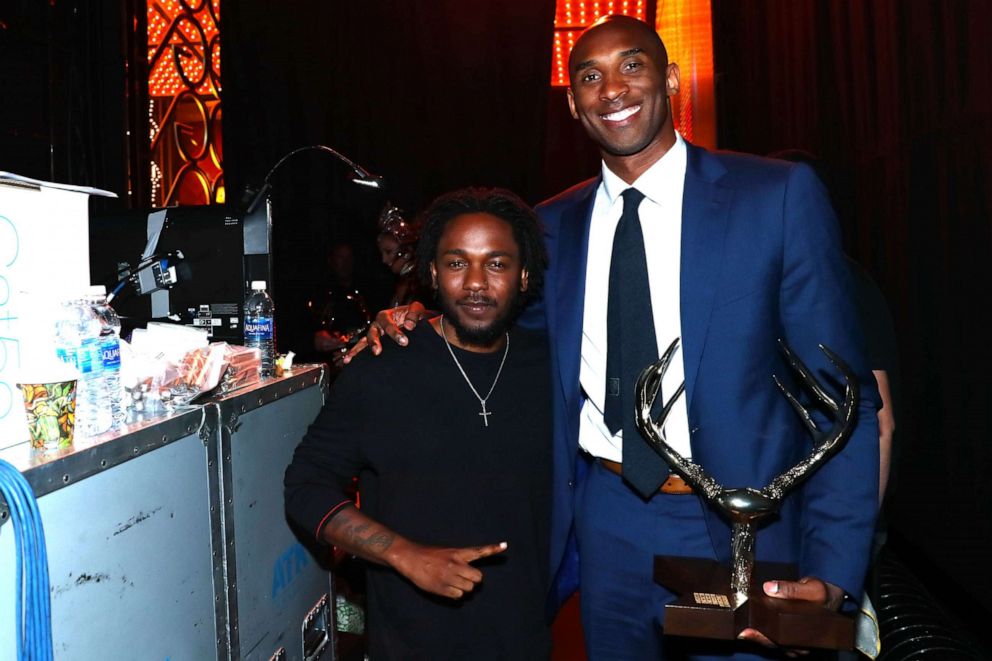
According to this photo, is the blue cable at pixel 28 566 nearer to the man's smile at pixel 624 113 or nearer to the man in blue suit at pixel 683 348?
the man in blue suit at pixel 683 348

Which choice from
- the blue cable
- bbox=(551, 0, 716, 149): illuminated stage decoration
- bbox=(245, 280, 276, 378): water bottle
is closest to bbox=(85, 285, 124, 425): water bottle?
the blue cable

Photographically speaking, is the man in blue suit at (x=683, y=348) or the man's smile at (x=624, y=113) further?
the man's smile at (x=624, y=113)

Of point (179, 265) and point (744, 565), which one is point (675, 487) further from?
point (179, 265)

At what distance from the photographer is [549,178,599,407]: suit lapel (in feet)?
5.29

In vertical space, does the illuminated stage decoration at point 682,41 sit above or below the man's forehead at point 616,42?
above

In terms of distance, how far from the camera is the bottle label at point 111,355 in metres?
1.42

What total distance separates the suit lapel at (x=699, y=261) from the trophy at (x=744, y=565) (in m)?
0.08

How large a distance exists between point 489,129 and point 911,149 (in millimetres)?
3860

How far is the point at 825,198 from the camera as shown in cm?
147

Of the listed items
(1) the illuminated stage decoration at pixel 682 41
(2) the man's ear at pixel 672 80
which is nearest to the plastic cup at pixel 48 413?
(2) the man's ear at pixel 672 80

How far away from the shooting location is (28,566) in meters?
1.04

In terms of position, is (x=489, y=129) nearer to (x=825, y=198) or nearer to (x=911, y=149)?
(x=911, y=149)

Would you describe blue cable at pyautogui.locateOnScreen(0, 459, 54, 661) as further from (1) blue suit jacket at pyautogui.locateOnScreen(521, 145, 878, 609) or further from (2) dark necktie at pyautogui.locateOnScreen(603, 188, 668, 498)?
(1) blue suit jacket at pyautogui.locateOnScreen(521, 145, 878, 609)

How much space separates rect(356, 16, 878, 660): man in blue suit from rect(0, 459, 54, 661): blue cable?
0.99 meters
